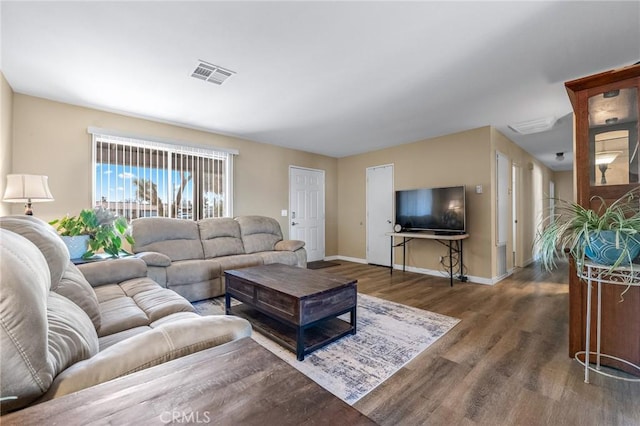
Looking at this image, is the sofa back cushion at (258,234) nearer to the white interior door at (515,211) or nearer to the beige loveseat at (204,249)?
the beige loveseat at (204,249)

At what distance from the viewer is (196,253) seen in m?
3.63

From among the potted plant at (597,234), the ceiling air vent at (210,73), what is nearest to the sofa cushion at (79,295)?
the ceiling air vent at (210,73)

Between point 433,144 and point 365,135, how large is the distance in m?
1.22

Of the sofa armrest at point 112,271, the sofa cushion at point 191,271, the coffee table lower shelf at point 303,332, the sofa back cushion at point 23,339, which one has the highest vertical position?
the sofa back cushion at point 23,339

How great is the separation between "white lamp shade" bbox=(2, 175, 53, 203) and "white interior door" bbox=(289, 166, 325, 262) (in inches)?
144

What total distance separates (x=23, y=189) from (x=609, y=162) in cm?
490

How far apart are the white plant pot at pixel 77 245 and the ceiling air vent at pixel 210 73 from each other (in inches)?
76.0

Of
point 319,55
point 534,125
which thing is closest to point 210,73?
point 319,55

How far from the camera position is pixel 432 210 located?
4512 millimetres

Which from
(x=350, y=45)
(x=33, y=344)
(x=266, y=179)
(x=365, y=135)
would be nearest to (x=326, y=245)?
(x=266, y=179)

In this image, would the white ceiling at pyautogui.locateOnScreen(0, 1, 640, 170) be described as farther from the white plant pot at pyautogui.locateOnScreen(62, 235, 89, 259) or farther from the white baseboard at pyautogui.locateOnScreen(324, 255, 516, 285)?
the white baseboard at pyautogui.locateOnScreen(324, 255, 516, 285)

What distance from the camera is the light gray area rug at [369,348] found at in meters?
1.77

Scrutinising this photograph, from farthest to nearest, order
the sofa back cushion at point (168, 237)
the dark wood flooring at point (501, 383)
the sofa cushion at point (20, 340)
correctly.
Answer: the sofa back cushion at point (168, 237) → the dark wood flooring at point (501, 383) → the sofa cushion at point (20, 340)

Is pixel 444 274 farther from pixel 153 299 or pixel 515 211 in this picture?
pixel 153 299
